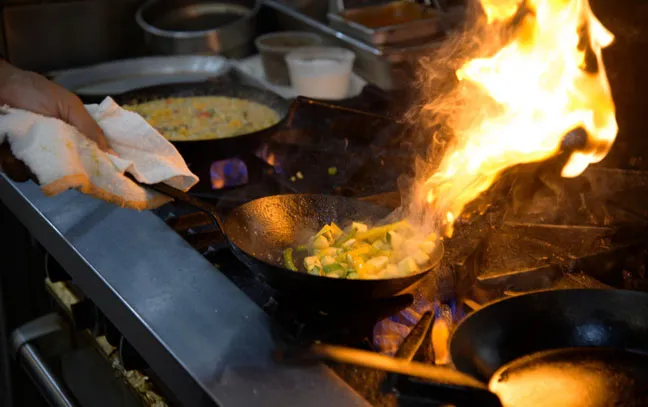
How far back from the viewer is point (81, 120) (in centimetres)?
163

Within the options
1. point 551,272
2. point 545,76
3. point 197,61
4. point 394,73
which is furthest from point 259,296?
point 197,61

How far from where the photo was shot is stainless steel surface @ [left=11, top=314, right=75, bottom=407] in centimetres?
166

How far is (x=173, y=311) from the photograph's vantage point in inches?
53.1

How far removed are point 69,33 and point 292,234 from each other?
1874mm

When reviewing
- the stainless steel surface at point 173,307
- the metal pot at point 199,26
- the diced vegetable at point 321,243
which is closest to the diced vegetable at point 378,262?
the diced vegetable at point 321,243

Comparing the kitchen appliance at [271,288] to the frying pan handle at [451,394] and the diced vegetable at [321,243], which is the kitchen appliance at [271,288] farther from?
the diced vegetable at [321,243]

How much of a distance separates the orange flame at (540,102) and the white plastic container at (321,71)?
0.70m

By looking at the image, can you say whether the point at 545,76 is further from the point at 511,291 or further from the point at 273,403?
the point at 273,403

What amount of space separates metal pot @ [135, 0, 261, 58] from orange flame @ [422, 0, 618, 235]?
1.30m

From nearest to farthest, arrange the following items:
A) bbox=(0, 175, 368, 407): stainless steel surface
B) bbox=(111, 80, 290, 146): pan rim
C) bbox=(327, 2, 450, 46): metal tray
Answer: bbox=(0, 175, 368, 407): stainless steel surface, bbox=(111, 80, 290, 146): pan rim, bbox=(327, 2, 450, 46): metal tray

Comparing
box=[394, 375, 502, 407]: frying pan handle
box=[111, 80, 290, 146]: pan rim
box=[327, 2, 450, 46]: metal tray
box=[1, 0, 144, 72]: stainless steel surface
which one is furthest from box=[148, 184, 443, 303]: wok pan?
box=[1, 0, 144, 72]: stainless steel surface

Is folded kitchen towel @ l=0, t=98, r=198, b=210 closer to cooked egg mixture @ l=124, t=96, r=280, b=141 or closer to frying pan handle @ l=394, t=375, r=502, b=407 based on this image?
cooked egg mixture @ l=124, t=96, r=280, b=141

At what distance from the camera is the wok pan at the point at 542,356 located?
1082 mm

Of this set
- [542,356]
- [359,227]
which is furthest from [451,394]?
[359,227]
